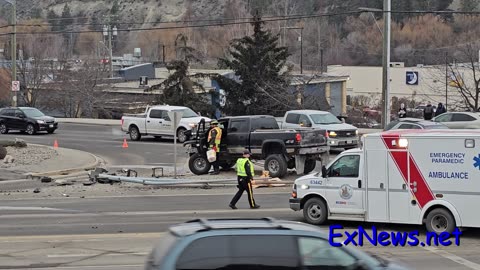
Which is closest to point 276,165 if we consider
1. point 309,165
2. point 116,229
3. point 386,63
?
point 309,165

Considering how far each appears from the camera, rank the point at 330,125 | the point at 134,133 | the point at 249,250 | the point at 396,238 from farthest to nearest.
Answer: the point at 134,133 → the point at 330,125 → the point at 396,238 → the point at 249,250

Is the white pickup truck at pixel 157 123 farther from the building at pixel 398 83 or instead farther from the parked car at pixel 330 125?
the building at pixel 398 83

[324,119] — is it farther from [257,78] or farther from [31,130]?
[257,78]

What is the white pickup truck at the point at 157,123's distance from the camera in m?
38.6

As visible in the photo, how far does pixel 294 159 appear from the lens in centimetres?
2614

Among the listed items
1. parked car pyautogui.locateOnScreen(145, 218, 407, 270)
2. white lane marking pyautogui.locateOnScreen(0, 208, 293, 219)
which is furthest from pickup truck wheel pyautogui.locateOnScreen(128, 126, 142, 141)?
parked car pyautogui.locateOnScreen(145, 218, 407, 270)

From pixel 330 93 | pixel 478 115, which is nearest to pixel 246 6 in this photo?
pixel 330 93

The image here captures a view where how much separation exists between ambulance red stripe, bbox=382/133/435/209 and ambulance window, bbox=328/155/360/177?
33.9 inches

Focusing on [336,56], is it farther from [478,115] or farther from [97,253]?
[97,253]

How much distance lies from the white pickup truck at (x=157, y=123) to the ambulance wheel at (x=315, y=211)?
2176 cm

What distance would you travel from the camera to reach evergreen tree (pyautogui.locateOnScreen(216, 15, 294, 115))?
53781 millimetres

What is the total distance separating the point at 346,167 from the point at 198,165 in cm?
1180

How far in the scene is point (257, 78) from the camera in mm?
54250

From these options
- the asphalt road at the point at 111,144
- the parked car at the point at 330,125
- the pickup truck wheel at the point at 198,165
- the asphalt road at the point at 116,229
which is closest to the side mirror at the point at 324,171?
the asphalt road at the point at 116,229
